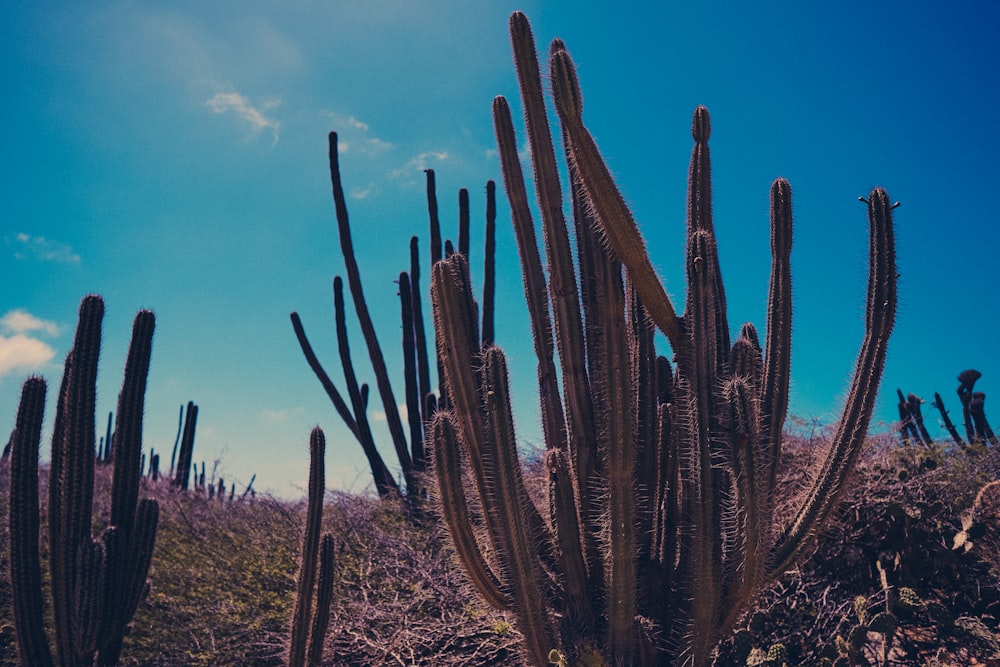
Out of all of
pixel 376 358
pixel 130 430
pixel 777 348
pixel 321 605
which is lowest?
pixel 321 605

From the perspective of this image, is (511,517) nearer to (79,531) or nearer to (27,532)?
(79,531)

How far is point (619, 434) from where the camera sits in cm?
361

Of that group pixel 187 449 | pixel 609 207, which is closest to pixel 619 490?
pixel 609 207

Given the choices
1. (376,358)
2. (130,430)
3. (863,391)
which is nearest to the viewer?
(863,391)

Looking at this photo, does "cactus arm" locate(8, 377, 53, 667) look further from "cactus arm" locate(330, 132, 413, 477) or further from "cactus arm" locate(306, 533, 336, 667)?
"cactus arm" locate(330, 132, 413, 477)

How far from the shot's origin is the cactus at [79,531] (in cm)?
519

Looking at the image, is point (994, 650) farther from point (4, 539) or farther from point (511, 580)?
point (4, 539)

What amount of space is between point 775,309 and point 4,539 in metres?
8.42

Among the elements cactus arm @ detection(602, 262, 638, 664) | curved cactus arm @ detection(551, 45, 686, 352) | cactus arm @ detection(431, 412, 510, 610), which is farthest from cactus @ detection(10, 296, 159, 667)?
curved cactus arm @ detection(551, 45, 686, 352)

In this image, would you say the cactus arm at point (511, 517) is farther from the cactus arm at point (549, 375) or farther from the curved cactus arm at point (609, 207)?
the curved cactus arm at point (609, 207)

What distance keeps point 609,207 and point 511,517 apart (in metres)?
1.63

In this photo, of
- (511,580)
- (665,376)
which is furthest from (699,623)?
(665,376)

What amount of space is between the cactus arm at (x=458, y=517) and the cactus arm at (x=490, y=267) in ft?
17.1

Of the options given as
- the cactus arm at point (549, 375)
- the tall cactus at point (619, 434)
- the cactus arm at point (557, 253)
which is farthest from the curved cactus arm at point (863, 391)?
the cactus arm at point (557, 253)
